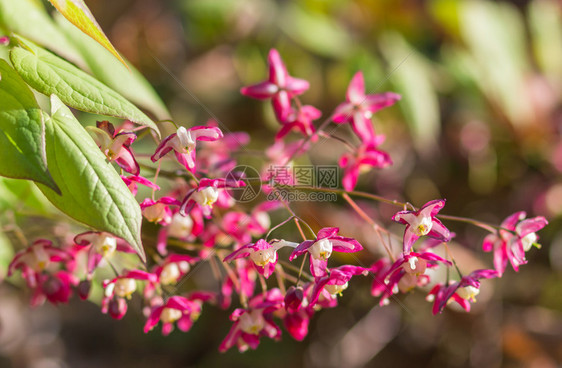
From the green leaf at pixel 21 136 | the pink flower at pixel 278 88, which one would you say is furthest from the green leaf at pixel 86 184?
the pink flower at pixel 278 88

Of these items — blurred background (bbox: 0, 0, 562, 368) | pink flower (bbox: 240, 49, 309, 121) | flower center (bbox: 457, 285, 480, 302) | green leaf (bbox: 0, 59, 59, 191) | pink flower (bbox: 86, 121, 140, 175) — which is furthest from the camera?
blurred background (bbox: 0, 0, 562, 368)

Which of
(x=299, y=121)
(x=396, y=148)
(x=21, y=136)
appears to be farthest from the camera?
(x=396, y=148)

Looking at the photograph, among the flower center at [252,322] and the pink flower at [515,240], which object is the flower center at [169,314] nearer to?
the flower center at [252,322]

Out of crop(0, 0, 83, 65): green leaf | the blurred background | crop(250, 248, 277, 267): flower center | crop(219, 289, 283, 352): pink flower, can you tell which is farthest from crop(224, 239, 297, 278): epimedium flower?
the blurred background

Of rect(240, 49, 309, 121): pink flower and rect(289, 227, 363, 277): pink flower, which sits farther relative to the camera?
rect(240, 49, 309, 121): pink flower

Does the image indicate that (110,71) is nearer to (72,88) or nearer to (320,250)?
(72,88)

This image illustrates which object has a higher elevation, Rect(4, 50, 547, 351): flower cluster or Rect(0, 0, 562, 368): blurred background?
Rect(4, 50, 547, 351): flower cluster

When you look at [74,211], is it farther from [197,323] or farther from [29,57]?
[197,323]

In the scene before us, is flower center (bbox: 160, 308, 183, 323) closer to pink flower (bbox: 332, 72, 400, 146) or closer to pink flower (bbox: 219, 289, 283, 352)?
pink flower (bbox: 219, 289, 283, 352)

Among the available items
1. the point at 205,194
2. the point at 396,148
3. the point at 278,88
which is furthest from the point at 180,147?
the point at 396,148
